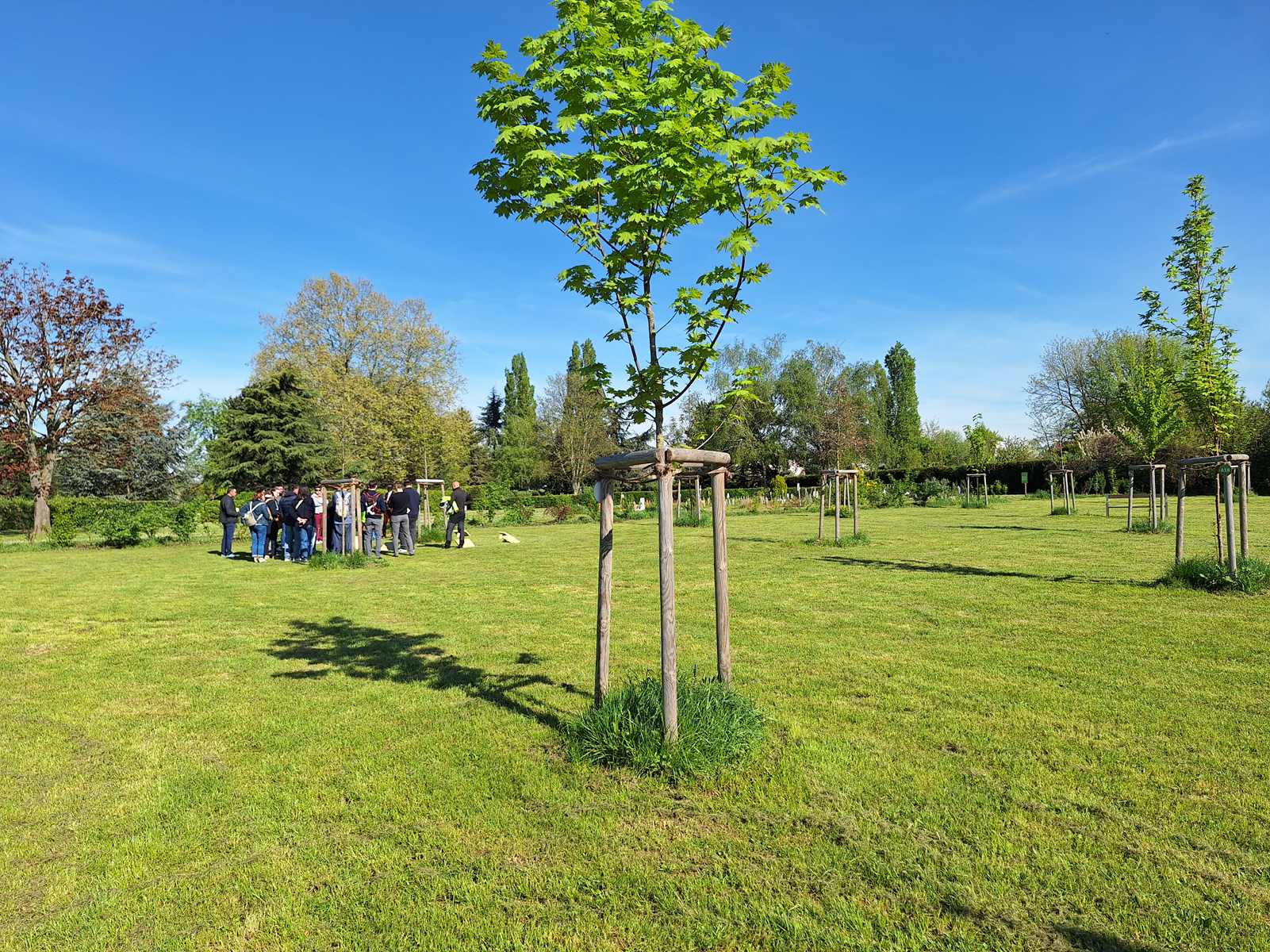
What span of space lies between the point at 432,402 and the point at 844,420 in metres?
28.7

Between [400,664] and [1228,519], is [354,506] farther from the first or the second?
[1228,519]

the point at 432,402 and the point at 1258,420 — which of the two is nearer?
the point at 1258,420

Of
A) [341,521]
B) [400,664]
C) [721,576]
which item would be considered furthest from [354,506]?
[721,576]

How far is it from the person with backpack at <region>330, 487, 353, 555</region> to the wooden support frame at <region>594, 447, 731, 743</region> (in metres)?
13.3

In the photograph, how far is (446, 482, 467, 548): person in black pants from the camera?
67.5ft

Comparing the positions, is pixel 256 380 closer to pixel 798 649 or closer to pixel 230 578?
pixel 230 578

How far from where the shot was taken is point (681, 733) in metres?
4.36

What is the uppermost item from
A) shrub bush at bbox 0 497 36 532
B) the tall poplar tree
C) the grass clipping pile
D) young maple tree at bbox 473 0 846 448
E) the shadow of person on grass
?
the tall poplar tree

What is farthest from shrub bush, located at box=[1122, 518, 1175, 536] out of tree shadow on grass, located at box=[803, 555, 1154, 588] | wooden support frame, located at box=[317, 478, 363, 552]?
wooden support frame, located at box=[317, 478, 363, 552]

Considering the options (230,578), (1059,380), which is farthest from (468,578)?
(1059,380)

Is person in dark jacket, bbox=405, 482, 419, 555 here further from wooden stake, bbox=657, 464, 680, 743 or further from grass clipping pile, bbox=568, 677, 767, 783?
wooden stake, bbox=657, 464, 680, 743

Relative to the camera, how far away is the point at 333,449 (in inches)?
1601

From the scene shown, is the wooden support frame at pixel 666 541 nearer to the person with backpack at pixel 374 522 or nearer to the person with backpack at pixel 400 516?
the person with backpack at pixel 374 522

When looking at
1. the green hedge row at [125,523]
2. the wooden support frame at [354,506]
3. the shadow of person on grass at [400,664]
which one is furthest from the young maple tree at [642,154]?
the green hedge row at [125,523]
